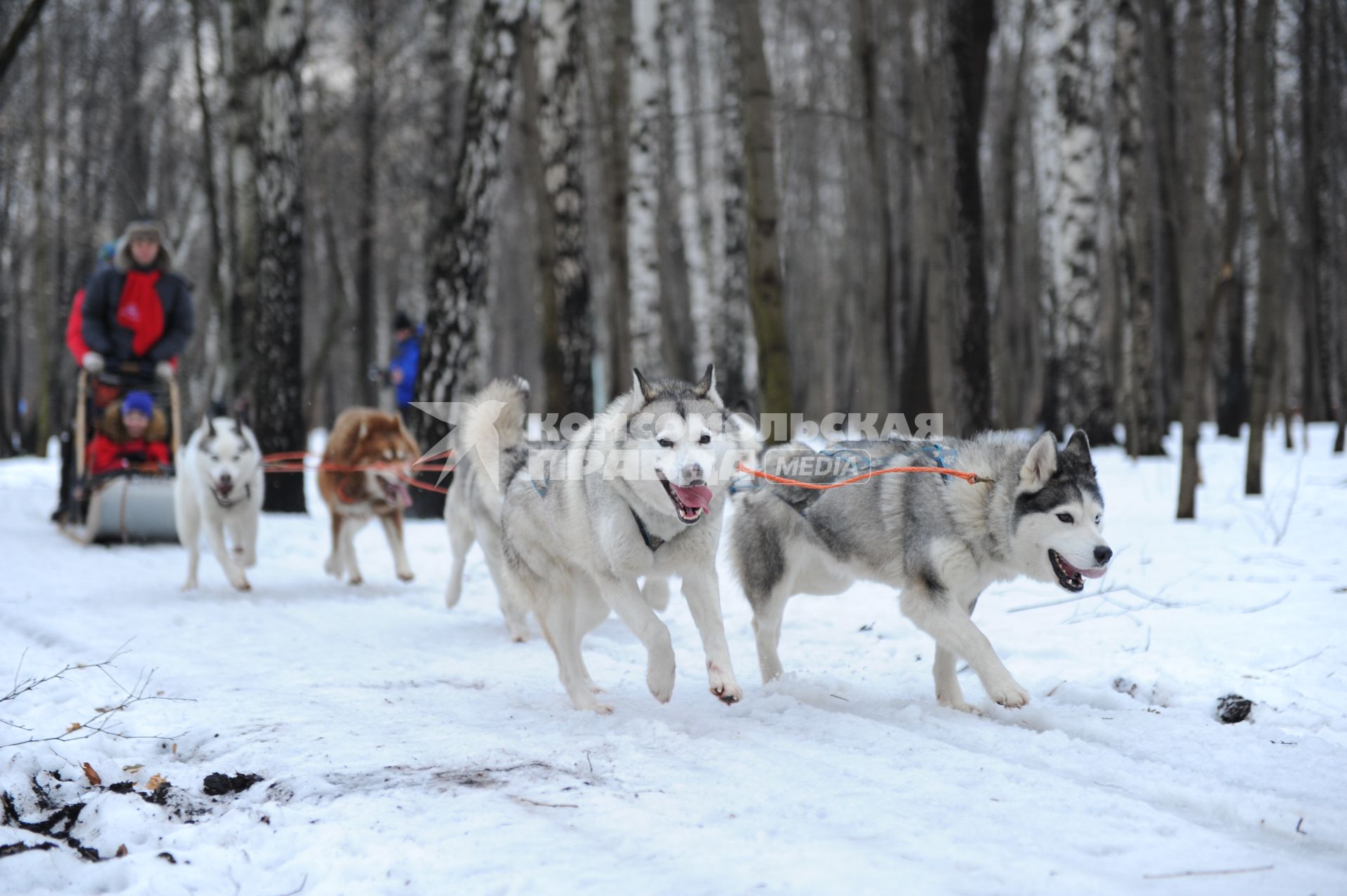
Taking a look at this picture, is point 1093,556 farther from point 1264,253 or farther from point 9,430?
point 9,430

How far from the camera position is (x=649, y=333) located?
43.0ft

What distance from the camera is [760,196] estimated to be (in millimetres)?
8422

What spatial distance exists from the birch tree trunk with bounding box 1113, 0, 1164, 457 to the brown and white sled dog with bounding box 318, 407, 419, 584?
882 centimetres

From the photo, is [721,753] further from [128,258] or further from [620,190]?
[620,190]

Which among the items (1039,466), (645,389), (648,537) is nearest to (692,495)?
(648,537)

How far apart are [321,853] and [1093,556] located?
2782mm

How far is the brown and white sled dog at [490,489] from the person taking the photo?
4891mm

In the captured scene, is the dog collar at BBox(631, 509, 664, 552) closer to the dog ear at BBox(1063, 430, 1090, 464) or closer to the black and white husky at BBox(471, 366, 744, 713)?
the black and white husky at BBox(471, 366, 744, 713)

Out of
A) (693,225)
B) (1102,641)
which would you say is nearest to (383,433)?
(1102,641)

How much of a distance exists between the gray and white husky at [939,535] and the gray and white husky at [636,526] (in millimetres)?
523

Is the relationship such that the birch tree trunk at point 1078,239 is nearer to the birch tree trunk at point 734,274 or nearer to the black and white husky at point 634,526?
the birch tree trunk at point 734,274

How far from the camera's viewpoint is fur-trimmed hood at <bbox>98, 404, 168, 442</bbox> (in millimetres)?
8656

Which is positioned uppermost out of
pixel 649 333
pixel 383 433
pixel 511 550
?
pixel 649 333

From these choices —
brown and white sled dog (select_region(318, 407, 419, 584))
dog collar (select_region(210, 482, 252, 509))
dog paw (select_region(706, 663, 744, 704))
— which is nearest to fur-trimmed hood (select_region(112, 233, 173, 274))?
brown and white sled dog (select_region(318, 407, 419, 584))
